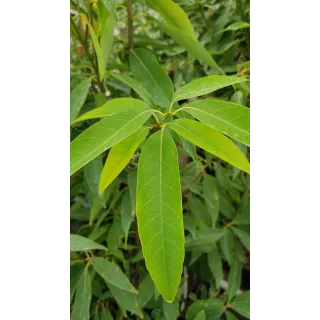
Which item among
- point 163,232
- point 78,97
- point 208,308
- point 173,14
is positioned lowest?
point 208,308

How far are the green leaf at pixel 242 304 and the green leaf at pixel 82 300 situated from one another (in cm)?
23

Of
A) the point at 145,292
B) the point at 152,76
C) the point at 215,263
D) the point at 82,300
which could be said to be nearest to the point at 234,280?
the point at 215,263

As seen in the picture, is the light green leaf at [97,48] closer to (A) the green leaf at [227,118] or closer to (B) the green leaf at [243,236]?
(A) the green leaf at [227,118]

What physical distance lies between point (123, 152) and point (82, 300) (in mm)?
269

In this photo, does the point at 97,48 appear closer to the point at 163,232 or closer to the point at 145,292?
the point at 163,232

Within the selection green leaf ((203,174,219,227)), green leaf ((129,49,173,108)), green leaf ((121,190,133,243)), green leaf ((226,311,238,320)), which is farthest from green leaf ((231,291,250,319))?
green leaf ((129,49,173,108))

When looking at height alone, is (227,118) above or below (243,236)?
above

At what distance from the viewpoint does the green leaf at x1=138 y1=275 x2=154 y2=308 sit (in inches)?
23.6

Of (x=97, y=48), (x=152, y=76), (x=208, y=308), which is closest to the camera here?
(x=97, y=48)

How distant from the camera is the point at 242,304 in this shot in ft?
2.00
